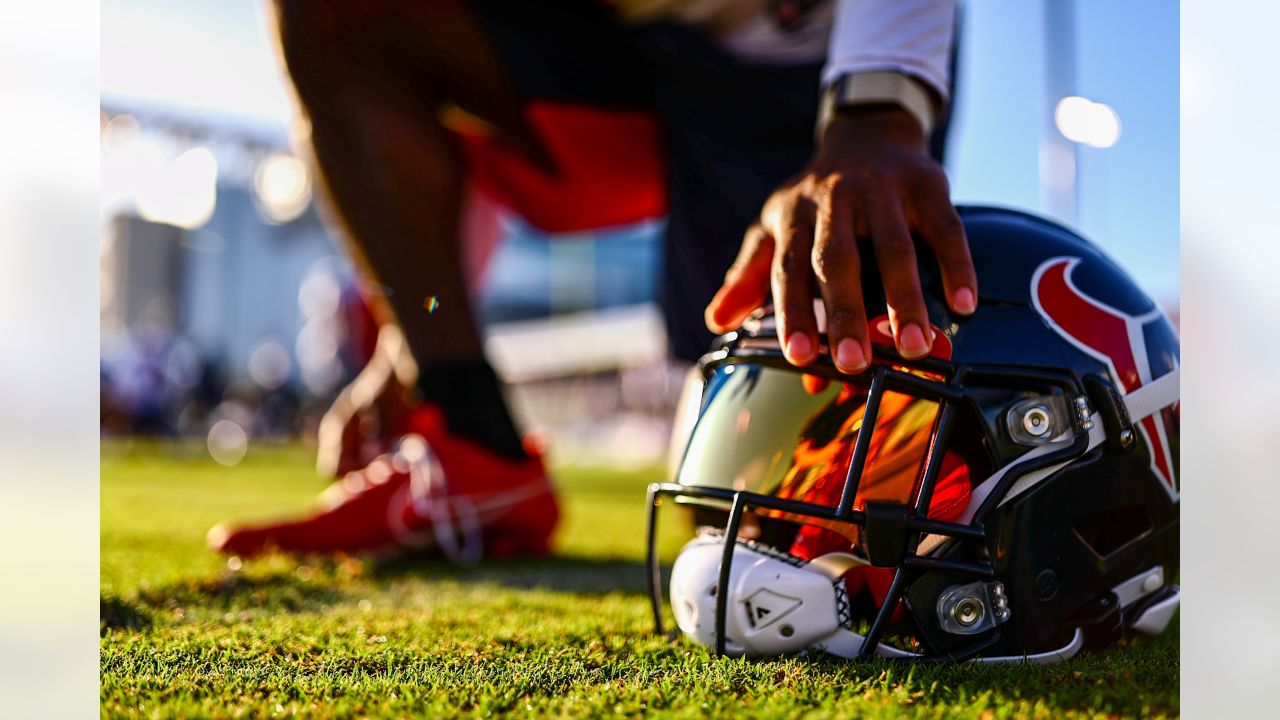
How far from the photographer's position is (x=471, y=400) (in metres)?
1.79

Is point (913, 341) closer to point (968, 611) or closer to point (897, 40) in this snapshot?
point (968, 611)

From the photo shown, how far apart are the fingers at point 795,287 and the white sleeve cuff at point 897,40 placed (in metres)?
0.24

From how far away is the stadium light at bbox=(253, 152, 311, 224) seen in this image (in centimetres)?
1409

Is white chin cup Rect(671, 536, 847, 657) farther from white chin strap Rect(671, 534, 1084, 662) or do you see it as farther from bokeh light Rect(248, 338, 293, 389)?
bokeh light Rect(248, 338, 293, 389)

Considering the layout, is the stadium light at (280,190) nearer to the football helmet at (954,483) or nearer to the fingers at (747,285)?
the fingers at (747,285)

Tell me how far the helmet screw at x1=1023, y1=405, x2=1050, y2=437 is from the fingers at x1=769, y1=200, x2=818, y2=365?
0.22 metres

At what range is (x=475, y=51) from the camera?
1.84 meters

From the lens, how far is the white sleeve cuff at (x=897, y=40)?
114 centimetres

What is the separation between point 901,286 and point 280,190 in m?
15.3

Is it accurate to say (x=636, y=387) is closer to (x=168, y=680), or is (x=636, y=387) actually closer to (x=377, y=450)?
(x=377, y=450)
